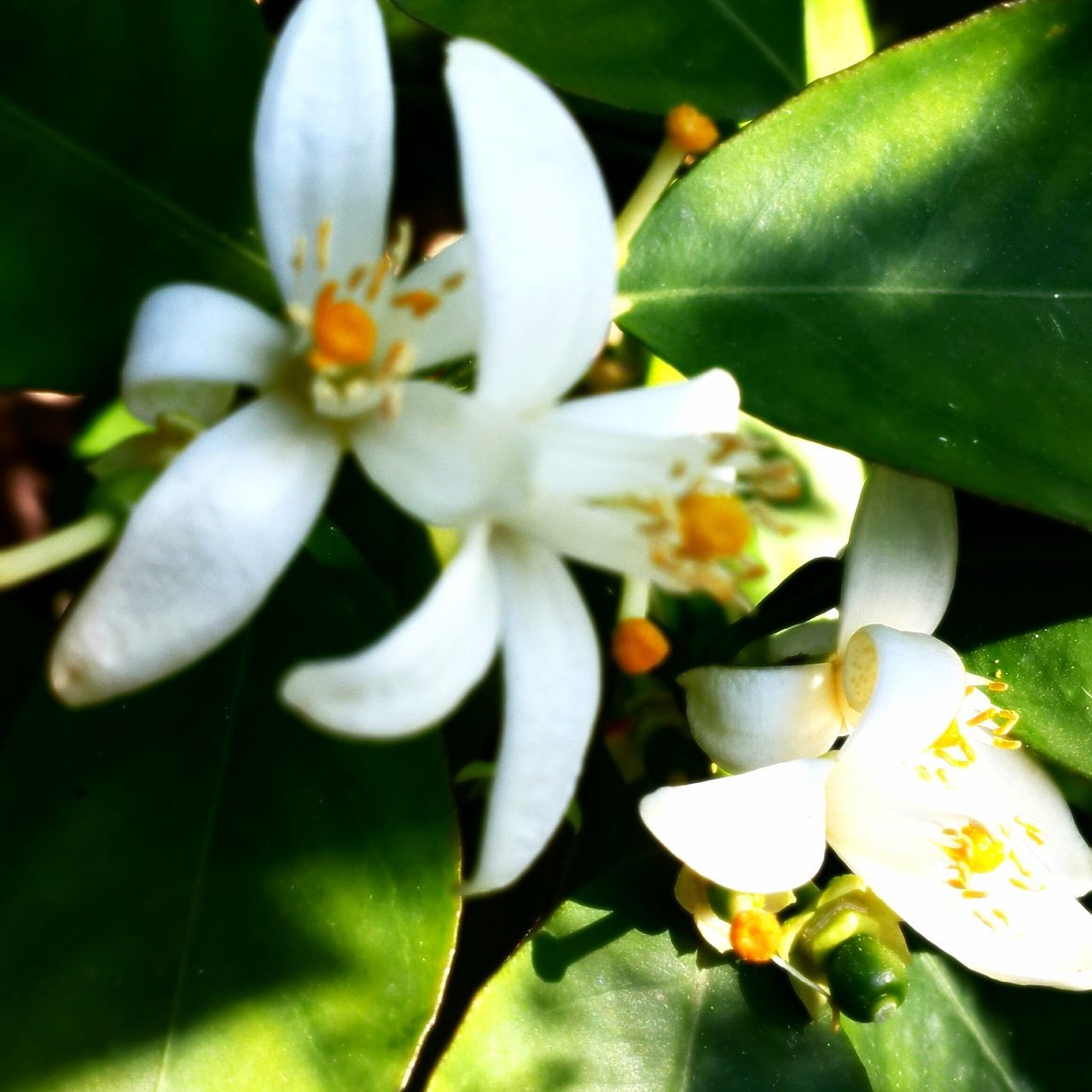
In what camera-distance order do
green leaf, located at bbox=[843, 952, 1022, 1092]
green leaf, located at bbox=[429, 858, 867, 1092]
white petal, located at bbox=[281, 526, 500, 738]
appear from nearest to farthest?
white petal, located at bbox=[281, 526, 500, 738], green leaf, located at bbox=[429, 858, 867, 1092], green leaf, located at bbox=[843, 952, 1022, 1092]

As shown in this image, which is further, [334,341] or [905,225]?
[905,225]

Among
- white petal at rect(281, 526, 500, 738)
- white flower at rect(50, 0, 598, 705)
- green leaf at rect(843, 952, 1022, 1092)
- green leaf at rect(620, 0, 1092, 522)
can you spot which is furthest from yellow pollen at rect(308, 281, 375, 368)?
green leaf at rect(843, 952, 1022, 1092)

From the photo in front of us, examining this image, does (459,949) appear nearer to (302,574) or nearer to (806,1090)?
(806,1090)

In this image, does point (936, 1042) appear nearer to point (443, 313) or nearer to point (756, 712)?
point (756, 712)

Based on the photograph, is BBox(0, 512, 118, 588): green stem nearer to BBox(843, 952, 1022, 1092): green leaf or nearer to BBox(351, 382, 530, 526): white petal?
BBox(351, 382, 530, 526): white petal

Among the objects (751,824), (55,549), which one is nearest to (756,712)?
(751,824)

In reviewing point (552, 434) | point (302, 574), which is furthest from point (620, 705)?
point (552, 434)
